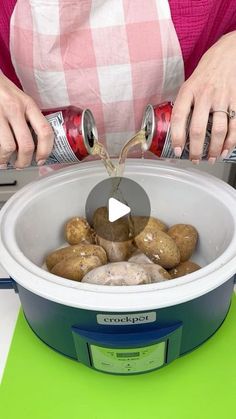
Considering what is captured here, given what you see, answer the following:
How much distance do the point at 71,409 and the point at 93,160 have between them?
0.38m

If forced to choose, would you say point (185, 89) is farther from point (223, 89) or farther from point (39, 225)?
point (39, 225)

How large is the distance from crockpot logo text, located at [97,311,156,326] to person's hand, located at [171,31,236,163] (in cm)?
21

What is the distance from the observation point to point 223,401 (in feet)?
1.58

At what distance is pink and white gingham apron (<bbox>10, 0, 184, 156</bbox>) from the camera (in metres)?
0.64

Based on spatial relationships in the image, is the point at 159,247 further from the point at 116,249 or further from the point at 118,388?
the point at 118,388

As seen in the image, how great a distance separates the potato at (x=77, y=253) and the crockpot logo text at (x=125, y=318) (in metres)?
0.15

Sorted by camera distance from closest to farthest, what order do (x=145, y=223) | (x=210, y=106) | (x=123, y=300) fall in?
(x=123, y=300) → (x=210, y=106) → (x=145, y=223)

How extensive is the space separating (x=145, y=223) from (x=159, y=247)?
0.19ft

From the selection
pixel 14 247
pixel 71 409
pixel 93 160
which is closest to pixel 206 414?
pixel 71 409

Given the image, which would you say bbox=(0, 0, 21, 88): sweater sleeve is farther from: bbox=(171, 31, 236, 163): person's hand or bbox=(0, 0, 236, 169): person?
bbox=(171, 31, 236, 163): person's hand

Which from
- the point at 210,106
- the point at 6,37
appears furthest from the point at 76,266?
the point at 6,37

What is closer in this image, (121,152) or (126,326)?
(126,326)

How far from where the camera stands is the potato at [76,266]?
55cm

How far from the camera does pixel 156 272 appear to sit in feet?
1.78
